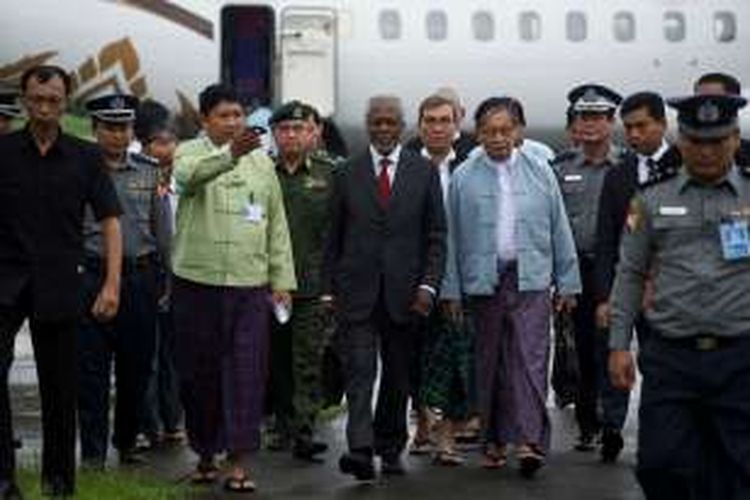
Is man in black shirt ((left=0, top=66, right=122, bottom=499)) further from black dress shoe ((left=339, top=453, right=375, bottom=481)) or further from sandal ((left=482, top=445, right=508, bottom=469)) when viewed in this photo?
sandal ((left=482, top=445, right=508, bottom=469))

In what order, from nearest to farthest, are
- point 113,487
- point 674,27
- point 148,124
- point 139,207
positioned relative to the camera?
point 113,487
point 139,207
point 148,124
point 674,27

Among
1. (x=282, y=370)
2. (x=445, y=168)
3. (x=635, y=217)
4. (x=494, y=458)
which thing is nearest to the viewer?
(x=635, y=217)

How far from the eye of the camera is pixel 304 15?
70.1 ft

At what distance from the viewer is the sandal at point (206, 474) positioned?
8695 millimetres

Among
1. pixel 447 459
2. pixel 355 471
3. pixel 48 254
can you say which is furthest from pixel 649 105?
pixel 48 254

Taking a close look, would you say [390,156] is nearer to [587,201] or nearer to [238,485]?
[587,201]

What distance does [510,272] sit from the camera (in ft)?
29.6

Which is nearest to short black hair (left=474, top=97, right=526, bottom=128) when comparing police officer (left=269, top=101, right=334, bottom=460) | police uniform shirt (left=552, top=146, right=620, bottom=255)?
police uniform shirt (left=552, top=146, right=620, bottom=255)

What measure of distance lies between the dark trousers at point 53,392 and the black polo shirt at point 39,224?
0.28 ft

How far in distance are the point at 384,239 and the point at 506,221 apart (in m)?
0.64

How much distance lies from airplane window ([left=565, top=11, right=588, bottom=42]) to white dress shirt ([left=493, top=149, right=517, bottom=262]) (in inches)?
543

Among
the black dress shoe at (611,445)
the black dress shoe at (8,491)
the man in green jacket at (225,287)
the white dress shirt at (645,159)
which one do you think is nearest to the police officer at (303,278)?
the man in green jacket at (225,287)

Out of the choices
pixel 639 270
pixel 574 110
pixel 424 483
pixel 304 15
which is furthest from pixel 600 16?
pixel 639 270

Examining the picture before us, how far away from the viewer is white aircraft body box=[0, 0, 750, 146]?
21.0 meters
